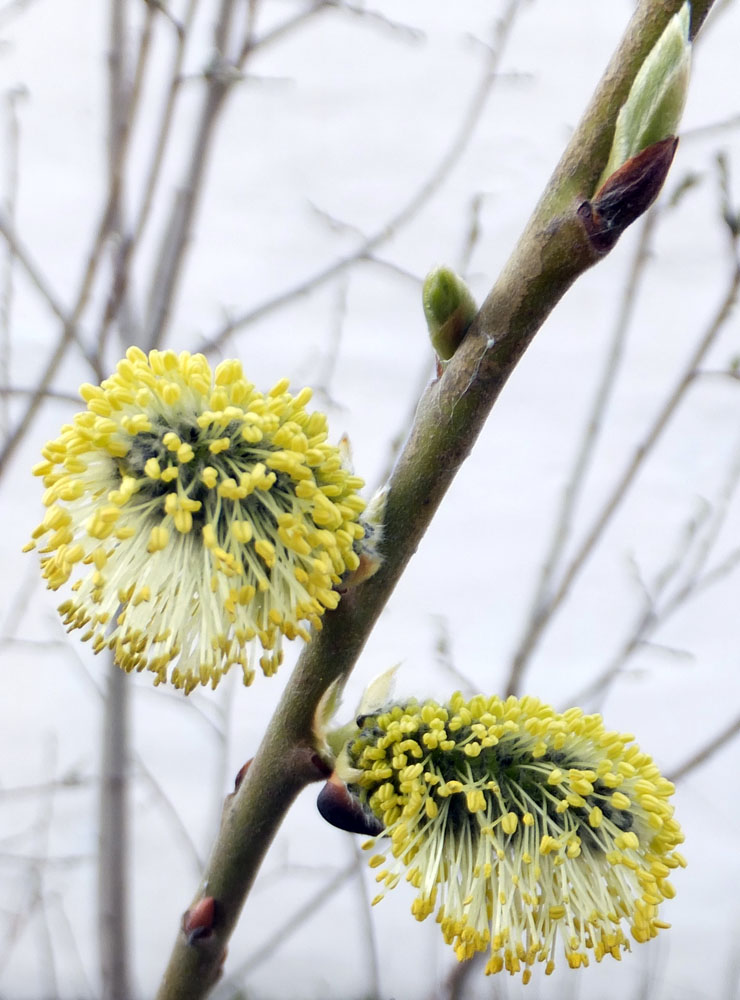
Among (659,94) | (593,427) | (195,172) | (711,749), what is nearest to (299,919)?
(711,749)

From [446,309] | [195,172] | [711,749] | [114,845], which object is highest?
[195,172]

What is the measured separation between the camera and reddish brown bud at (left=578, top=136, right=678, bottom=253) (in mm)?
304

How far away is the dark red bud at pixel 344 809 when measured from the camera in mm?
381

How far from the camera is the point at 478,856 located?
0.39 m

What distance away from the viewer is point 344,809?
15.0 inches

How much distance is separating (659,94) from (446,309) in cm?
10

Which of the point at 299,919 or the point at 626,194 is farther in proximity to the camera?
the point at 299,919

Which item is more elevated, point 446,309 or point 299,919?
point 446,309

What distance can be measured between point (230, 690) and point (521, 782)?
575 millimetres

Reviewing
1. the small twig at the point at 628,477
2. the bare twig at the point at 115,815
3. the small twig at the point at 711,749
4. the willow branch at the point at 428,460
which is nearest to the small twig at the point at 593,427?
the small twig at the point at 628,477

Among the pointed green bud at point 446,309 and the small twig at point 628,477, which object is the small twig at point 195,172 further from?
the pointed green bud at point 446,309

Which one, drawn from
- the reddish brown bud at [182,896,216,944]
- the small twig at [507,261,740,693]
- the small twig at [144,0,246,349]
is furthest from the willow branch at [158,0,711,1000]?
the small twig at [144,0,246,349]

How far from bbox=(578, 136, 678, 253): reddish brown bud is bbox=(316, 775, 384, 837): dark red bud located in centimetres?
22

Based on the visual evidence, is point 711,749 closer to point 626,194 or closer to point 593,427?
point 593,427
